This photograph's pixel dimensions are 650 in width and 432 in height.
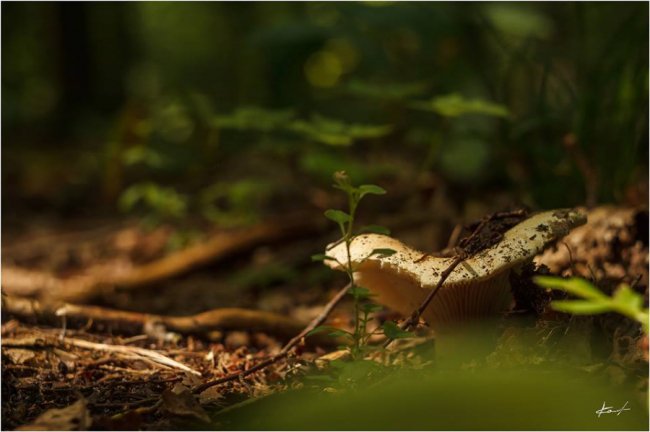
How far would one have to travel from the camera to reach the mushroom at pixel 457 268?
5.80 ft

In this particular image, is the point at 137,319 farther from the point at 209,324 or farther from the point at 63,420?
the point at 63,420

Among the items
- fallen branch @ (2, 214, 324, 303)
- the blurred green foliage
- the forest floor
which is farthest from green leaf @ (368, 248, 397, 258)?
fallen branch @ (2, 214, 324, 303)

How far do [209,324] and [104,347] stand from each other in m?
0.45

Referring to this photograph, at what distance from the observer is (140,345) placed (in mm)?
2389

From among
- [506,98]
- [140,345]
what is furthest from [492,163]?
[140,345]

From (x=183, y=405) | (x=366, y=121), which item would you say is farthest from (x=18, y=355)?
(x=366, y=121)

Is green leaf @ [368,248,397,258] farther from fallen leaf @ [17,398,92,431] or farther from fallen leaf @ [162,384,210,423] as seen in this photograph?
fallen leaf @ [17,398,92,431]

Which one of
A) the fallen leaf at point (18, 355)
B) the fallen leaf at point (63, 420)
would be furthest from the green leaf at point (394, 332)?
the fallen leaf at point (18, 355)

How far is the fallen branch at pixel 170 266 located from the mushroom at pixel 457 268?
2.02 meters

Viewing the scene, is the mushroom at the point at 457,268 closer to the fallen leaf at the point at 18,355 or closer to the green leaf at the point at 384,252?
the green leaf at the point at 384,252

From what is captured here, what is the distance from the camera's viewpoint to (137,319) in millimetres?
2529

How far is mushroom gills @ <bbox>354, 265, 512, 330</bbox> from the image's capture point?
6.21ft

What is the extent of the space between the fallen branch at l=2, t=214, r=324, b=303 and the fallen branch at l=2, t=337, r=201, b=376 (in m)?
1.34

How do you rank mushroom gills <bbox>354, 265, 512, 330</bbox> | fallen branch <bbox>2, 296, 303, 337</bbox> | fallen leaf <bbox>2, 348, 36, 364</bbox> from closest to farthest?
1. mushroom gills <bbox>354, 265, 512, 330</bbox>
2. fallen leaf <bbox>2, 348, 36, 364</bbox>
3. fallen branch <bbox>2, 296, 303, 337</bbox>
